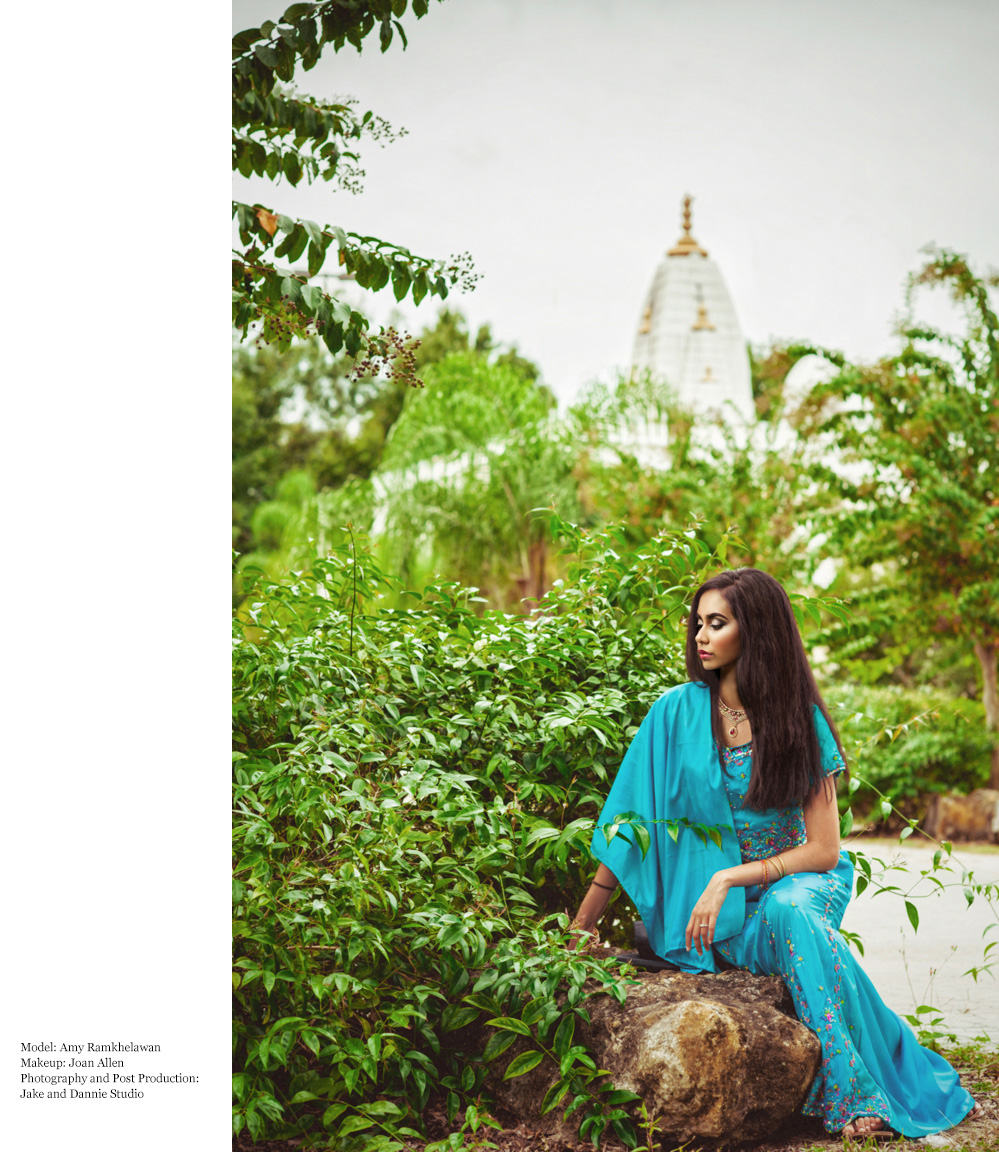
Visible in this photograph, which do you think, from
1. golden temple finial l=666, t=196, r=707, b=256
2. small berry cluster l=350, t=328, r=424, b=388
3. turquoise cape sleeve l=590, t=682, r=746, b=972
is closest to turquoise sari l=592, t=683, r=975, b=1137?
turquoise cape sleeve l=590, t=682, r=746, b=972

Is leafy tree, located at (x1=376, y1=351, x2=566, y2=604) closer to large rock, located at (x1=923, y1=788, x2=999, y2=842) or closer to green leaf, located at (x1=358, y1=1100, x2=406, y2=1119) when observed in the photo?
large rock, located at (x1=923, y1=788, x2=999, y2=842)

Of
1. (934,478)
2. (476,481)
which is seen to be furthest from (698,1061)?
(476,481)

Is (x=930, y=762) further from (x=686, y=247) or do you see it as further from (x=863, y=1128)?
(x=686, y=247)

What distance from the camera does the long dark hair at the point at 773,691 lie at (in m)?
2.39

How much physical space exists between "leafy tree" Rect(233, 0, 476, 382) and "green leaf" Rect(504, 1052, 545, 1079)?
1463 millimetres

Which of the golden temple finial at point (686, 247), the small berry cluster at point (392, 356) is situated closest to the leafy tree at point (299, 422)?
the golden temple finial at point (686, 247)

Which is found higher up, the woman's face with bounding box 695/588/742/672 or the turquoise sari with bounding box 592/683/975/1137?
the woman's face with bounding box 695/588/742/672

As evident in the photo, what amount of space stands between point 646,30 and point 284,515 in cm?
1338

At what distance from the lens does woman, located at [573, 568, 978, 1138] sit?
7.58ft

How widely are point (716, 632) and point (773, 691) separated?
0.61 feet

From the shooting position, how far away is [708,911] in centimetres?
232
